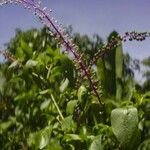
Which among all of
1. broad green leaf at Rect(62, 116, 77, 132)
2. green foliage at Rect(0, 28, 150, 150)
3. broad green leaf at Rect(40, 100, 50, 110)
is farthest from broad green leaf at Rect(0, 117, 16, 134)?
broad green leaf at Rect(62, 116, 77, 132)

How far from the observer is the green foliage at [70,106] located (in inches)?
57.4

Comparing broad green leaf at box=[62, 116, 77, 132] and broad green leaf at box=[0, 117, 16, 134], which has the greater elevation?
broad green leaf at box=[62, 116, 77, 132]

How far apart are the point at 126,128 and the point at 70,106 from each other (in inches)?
11.9

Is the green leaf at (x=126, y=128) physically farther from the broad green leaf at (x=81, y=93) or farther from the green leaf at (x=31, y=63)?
the green leaf at (x=31, y=63)

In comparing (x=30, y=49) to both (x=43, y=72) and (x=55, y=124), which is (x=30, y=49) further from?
(x=55, y=124)

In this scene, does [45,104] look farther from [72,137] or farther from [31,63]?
[72,137]

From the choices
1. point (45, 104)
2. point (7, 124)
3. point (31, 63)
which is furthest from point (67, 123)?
point (7, 124)

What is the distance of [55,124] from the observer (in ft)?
5.82

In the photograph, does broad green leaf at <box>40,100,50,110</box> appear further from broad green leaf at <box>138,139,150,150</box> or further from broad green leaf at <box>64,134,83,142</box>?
broad green leaf at <box>138,139,150,150</box>

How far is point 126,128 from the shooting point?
140 centimetres

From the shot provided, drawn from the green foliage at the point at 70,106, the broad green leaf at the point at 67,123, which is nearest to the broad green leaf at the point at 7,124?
the green foliage at the point at 70,106

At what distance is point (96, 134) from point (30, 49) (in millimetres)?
625

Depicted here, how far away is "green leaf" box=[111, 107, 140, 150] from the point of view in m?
1.39

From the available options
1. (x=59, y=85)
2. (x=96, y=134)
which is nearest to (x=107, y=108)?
(x=96, y=134)
